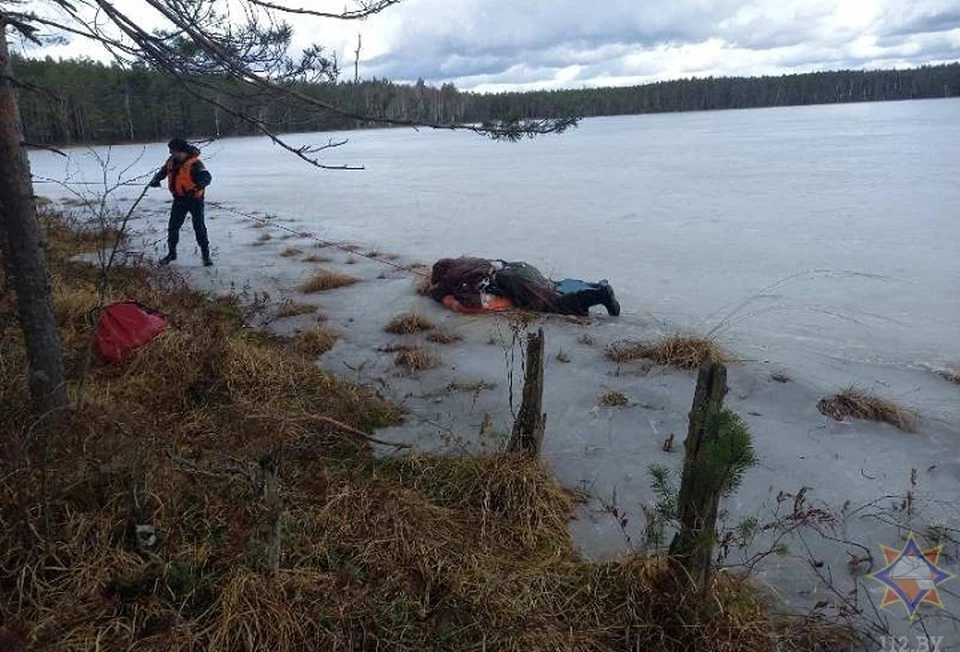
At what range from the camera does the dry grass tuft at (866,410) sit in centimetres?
472

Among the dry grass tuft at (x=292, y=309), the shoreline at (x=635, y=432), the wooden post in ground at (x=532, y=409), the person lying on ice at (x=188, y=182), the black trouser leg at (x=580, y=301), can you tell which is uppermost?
the person lying on ice at (x=188, y=182)

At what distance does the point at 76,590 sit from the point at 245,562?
0.59m

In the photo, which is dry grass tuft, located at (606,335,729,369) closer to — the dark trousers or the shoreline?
the shoreline

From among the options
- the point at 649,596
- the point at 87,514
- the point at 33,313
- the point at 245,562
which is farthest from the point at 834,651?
the point at 33,313

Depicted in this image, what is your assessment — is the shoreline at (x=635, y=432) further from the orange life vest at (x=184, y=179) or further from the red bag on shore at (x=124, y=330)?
the orange life vest at (x=184, y=179)

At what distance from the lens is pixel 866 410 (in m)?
4.82

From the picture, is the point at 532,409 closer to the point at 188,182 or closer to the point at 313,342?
the point at 313,342

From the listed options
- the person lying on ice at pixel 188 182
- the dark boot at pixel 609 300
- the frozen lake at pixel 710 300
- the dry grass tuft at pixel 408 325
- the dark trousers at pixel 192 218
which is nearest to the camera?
the frozen lake at pixel 710 300

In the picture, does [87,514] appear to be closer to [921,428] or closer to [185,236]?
[921,428]

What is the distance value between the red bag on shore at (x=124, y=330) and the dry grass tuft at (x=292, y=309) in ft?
6.59

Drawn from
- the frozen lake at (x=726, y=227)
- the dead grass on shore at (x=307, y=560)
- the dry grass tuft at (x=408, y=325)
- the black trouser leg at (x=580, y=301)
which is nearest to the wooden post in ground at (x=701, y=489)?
the dead grass on shore at (x=307, y=560)

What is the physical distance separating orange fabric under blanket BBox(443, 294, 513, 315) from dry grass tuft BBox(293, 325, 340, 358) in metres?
1.48

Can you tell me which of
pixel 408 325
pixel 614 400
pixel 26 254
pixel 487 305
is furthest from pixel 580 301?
pixel 26 254

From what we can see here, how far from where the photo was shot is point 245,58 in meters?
3.32
